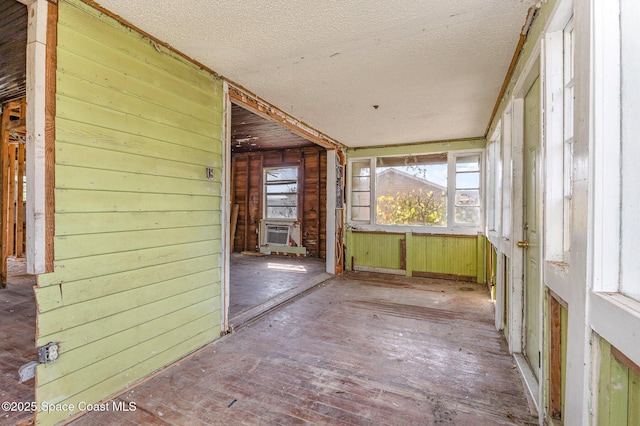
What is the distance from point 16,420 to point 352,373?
6.95ft

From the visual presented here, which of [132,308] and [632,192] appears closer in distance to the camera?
[632,192]

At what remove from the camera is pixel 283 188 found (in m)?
8.22

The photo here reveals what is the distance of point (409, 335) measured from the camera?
9.82ft

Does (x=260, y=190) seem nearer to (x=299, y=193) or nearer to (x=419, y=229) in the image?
(x=299, y=193)

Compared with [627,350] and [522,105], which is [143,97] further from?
[522,105]

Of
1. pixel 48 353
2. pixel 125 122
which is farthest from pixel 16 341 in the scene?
pixel 125 122

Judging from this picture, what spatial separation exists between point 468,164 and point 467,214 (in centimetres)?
91

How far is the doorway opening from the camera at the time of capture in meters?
6.98

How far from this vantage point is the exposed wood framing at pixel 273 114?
3201 millimetres

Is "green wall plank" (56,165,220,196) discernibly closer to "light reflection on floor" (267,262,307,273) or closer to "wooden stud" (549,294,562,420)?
"wooden stud" (549,294,562,420)

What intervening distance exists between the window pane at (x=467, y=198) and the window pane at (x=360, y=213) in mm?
1707

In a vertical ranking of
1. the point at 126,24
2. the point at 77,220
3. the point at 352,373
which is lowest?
the point at 352,373

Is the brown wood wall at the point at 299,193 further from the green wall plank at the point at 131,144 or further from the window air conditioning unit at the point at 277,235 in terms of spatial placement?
the green wall plank at the point at 131,144

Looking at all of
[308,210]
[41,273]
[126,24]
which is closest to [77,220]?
[41,273]
